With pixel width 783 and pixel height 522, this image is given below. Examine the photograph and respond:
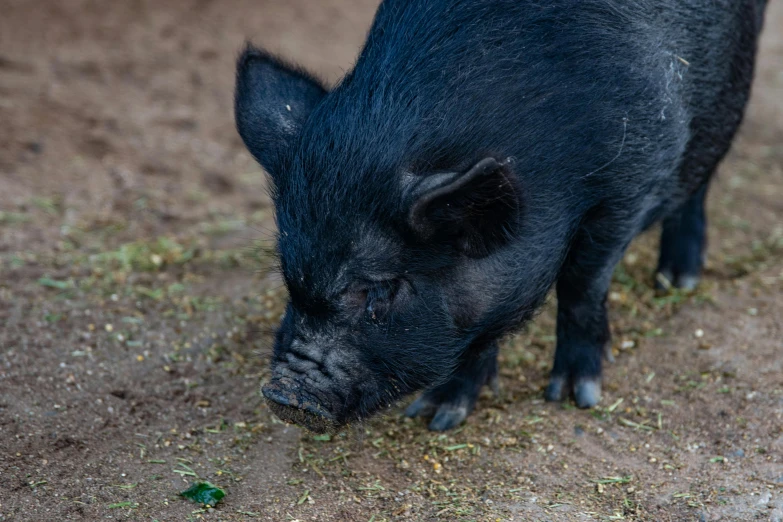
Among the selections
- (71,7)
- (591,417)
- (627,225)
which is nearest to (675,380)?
(591,417)

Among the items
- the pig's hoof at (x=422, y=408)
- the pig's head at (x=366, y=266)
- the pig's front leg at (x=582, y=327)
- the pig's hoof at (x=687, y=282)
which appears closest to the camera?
the pig's head at (x=366, y=266)

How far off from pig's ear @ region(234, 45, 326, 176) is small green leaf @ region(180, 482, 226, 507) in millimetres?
1400

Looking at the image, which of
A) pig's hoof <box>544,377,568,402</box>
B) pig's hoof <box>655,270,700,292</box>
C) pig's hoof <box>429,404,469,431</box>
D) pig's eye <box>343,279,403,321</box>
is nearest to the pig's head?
pig's eye <box>343,279,403,321</box>

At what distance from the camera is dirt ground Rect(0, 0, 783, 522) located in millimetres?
3977

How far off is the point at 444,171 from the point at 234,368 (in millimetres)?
1992

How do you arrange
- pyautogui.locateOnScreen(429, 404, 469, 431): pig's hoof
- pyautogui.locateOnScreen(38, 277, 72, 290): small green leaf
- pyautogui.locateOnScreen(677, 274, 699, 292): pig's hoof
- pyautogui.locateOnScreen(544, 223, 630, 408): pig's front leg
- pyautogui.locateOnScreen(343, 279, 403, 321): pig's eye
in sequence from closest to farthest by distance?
pyautogui.locateOnScreen(343, 279, 403, 321): pig's eye
pyautogui.locateOnScreen(544, 223, 630, 408): pig's front leg
pyautogui.locateOnScreen(429, 404, 469, 431): pig's hoof
pyautogui.locateOnScreen(38, 277, 72, 290): small green leaf
pyautogui.locateOnScreen(677, 274, 699, 292): pig's hoof

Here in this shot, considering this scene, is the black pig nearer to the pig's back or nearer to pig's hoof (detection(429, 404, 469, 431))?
the pig's back

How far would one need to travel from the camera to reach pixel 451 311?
385cm

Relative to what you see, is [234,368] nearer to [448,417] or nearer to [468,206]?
[448,417]

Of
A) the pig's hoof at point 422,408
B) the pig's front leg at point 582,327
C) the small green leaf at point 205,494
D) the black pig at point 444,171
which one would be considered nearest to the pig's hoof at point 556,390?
the pig's front leg at point 582,327

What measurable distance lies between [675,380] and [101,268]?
3613mm

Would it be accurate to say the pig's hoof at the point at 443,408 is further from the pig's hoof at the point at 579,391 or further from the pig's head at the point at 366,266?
the pig's head at the point at 366,266

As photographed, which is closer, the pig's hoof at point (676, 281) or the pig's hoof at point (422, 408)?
the pig's hoof at point (422, 408)

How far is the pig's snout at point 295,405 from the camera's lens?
3.73 metres
